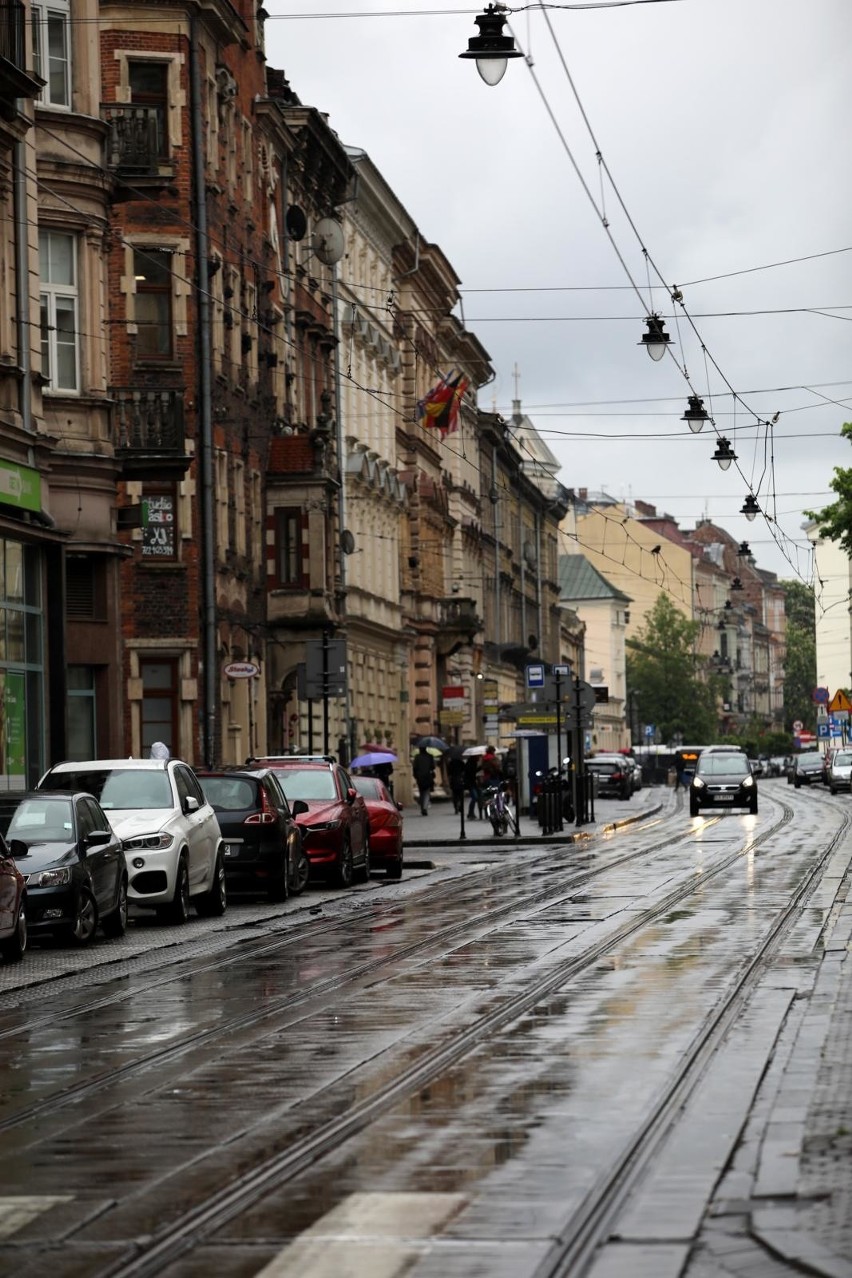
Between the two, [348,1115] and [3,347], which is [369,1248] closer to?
[348,1115]

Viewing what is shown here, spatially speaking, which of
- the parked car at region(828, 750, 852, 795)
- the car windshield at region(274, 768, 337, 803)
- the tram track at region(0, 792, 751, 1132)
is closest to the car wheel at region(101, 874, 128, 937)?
the tram track at region(0, 792, 751, 1132)

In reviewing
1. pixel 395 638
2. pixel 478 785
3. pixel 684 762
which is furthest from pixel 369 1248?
pixel 684 762

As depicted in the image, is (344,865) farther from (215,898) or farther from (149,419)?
(149,419)

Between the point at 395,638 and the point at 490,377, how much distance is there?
28.3m

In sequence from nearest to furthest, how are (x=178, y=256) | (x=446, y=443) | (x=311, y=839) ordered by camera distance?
1. (x=311, y=839)
2. (x=178, y=256)
3. (x=446, y=443)

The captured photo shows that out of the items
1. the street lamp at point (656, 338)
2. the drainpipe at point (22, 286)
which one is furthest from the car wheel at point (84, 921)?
the street lamp at point (656, 338)

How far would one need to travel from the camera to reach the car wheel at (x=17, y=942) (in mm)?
21156

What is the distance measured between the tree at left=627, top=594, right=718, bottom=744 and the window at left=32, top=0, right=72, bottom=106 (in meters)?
135

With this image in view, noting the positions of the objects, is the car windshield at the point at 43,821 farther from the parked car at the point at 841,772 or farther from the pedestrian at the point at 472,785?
the parked car at the point at 841,772

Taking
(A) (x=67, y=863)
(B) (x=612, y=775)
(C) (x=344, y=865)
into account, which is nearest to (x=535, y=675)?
(C) (x=344, y=865)

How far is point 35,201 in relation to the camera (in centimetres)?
3500

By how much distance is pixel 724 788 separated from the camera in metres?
66.0

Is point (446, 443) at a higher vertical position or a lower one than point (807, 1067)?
higher

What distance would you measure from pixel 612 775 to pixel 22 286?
2367 inches
